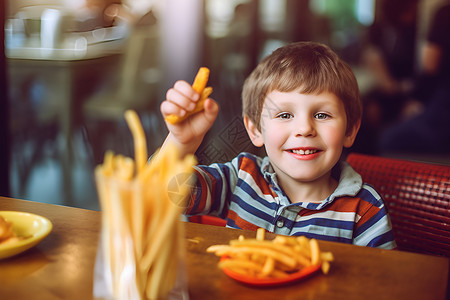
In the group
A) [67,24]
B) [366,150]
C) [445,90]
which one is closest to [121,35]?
[67,24]

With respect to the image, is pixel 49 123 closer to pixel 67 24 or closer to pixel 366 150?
pixel 67 24

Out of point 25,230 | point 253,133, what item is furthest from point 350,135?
point 25,230

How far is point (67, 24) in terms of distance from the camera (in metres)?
3.15

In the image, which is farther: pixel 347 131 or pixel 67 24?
pixel 67 24

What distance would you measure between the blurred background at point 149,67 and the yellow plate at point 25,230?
1.94 metres

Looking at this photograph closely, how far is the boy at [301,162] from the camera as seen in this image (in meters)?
1.16

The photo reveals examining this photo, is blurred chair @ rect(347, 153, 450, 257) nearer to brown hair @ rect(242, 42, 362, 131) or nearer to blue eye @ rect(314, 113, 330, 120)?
brown hair @ rect(242, 42, 362, 131)

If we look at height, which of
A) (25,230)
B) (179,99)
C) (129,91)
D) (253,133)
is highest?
(179,99)

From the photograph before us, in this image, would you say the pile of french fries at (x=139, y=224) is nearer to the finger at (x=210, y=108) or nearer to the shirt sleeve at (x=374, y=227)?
the finger at (x=210, y=108)

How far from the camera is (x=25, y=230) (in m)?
0.92

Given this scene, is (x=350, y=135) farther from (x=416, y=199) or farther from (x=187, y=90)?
(x=187, y=90)

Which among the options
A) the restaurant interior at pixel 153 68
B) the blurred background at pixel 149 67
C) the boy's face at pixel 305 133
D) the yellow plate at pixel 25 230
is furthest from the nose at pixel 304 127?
the blurred background at pixel 149 67

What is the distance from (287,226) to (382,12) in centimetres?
250

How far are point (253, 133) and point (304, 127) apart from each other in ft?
0.69
